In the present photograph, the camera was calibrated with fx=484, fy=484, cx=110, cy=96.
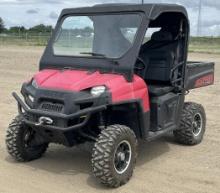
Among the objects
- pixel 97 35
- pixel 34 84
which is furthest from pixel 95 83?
pixel 97 35

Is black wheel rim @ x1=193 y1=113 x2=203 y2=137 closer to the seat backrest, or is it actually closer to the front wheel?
the seat backrest

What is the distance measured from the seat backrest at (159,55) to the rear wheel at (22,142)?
1.78 meters

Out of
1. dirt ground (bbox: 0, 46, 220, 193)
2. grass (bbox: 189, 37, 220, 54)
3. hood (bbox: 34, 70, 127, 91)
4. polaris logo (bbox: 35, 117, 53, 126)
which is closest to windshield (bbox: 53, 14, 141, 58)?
hood (bbox: 34, 70, 127, 91)

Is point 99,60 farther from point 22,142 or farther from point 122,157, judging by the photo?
point 22,142

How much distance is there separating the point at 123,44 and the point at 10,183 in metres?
2.10

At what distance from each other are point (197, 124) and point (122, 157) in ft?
7.27

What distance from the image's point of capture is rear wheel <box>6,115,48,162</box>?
6074mm

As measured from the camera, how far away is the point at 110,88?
5.36 meters

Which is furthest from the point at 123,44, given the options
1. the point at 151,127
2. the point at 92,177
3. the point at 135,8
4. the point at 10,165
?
the point at 10,165

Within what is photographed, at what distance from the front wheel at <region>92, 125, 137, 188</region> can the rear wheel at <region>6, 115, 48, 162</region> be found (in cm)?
121

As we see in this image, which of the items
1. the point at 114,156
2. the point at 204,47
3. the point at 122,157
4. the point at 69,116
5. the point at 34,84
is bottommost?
the point at 204,47

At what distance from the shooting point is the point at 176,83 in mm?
6641

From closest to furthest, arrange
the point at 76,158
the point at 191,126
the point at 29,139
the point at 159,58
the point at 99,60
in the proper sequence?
the point at 99,60
the point at 29,139
the point at 76,158
the point at 159,58
the point at 191,126

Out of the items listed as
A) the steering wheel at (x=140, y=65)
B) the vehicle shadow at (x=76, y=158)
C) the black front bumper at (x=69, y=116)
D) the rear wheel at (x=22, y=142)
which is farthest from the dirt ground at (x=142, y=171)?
the steering wheel at (x=140, y=65)
